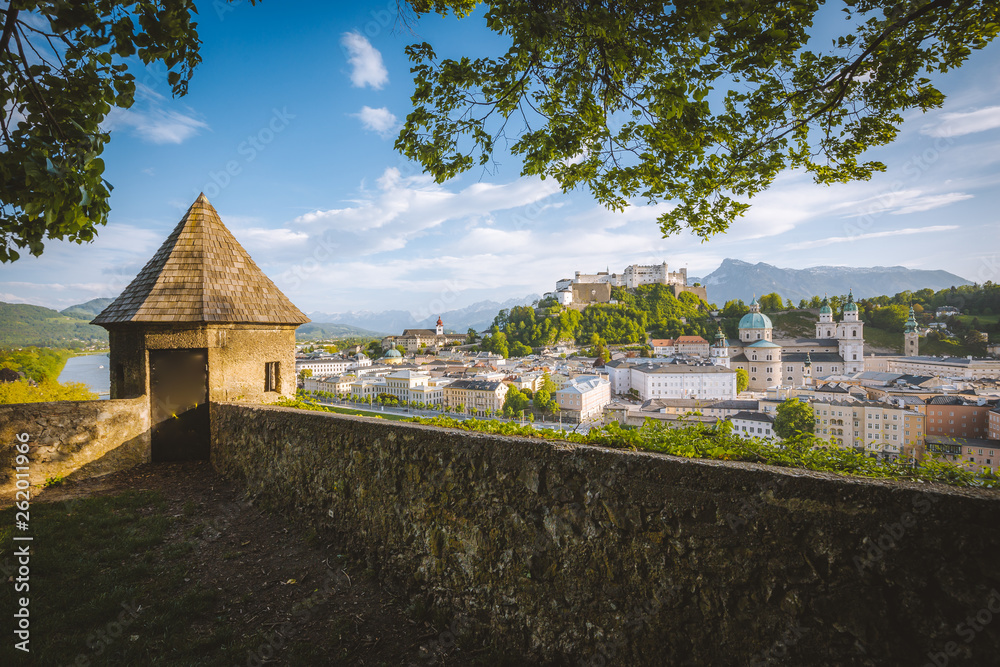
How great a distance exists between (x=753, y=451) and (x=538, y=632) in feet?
6.38

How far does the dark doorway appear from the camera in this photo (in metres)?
7.46

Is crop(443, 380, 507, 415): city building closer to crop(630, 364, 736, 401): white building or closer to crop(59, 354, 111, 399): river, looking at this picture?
crop(630, 364, 736, 401): white building

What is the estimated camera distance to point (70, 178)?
8.03ft

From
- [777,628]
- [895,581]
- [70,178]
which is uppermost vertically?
[70,178]

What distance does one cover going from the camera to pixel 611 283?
127875 millimetres

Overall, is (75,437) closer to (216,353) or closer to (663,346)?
(216,353)

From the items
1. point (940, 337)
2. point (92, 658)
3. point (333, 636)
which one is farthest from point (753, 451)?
point (940, 337)

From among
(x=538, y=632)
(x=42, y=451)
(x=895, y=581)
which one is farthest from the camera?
(x=42, y=451)

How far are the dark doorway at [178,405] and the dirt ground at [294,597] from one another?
5.67 feet

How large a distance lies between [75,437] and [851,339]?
78.5 metres

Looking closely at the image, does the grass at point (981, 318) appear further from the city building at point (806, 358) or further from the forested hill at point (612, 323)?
the forested hill at point (612, 323)

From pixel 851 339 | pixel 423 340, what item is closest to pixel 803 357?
pixel 851 339

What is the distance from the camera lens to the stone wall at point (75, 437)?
254 inches

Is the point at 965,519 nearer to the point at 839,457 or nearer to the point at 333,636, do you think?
the point at 839,457
